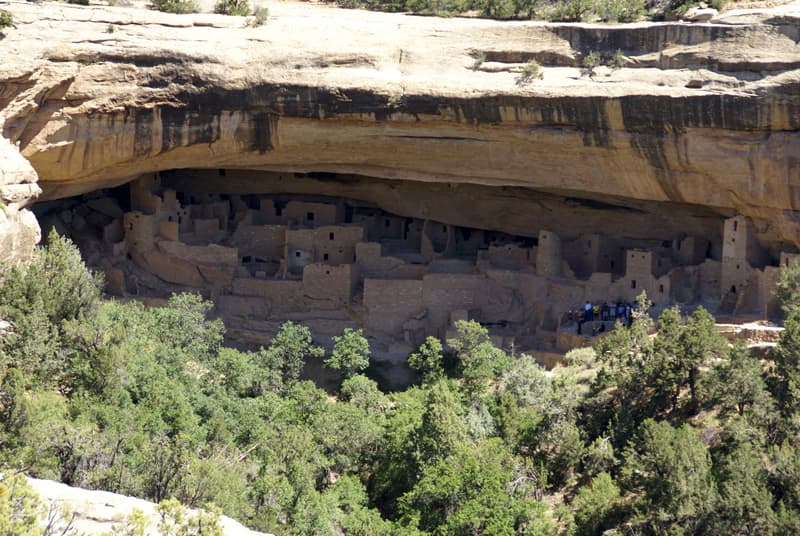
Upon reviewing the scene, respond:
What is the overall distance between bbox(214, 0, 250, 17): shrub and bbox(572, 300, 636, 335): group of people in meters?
7.50

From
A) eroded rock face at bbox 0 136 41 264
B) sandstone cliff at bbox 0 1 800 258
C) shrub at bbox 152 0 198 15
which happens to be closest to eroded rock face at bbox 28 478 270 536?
eroded rock face at bbox 0 136 41 264

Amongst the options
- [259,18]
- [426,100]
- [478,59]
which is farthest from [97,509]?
[259,18]

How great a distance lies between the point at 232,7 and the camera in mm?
21781

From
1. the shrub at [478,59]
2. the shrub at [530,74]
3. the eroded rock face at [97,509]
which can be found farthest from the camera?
the shrub at [478,59]

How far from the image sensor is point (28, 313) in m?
16.7

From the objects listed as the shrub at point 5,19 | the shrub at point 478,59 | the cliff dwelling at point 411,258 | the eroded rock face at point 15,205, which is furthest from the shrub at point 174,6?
the shrub at point 478,59

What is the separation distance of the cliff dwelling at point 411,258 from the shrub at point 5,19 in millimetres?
4894

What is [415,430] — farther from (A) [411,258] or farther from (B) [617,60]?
(B) [617,60]

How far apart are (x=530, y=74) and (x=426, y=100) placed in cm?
166

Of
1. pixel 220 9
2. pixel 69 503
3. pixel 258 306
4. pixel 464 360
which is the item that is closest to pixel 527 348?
pixel 464 360

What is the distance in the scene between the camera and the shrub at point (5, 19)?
1833 centimetres

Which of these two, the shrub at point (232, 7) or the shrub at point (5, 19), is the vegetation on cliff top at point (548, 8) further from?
the shrub at point (5, 19)

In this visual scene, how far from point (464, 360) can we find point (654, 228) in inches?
188

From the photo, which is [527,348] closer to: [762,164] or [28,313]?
[762,164]
